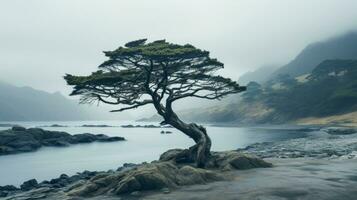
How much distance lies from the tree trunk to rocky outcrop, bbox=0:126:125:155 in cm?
5030

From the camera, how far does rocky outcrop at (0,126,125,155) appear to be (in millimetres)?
73688

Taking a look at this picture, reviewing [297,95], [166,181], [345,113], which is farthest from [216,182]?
[297,95]

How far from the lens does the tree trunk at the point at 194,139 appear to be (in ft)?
98.8

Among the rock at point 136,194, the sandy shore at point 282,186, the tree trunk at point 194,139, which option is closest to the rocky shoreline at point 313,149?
the sandy shore at point 282,186

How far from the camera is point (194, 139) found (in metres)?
31.4

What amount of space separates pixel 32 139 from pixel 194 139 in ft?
208

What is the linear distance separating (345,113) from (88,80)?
115 metres

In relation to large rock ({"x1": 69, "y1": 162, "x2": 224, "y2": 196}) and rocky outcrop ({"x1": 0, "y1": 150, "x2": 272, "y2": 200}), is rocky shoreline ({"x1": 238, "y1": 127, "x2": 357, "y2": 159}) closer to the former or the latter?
rocky outcrop ({"x1": 0, "y1": 150, "x2": 272, "y2": 200})

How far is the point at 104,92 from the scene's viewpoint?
2878 cm

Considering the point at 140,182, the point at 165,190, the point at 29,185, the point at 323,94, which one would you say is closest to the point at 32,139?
the point at 29,185

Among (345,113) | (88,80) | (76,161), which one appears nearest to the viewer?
(88,80)

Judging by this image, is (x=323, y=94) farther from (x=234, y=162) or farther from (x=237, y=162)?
(x=234, y=162)

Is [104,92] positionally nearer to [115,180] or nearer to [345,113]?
[115,180]

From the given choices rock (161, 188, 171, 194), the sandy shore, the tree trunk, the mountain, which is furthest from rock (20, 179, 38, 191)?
the mountain
